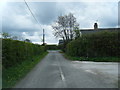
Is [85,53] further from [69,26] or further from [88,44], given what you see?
[69,26]

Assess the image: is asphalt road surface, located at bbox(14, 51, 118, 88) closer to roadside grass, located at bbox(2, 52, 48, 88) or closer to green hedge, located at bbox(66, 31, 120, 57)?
roadside grass, located at bbox(2, 52, 48, 88)

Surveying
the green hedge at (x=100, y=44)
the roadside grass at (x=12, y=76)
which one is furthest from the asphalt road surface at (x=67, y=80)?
the green hedge at (x=100, y=44)

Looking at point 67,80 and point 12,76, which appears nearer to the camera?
point 67,80

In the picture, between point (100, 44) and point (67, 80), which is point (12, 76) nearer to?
point (67, 80)

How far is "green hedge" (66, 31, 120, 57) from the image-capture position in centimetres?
1588

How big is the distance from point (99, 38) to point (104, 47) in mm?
1406

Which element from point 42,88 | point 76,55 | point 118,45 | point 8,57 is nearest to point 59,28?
point 76,55

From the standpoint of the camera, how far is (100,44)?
16.2 m

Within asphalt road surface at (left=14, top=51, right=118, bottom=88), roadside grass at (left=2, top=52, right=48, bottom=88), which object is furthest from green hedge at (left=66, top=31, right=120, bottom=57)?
roadside grass at (left=2, top=52, right=48, bottom=88)

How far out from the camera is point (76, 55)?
17625 mm

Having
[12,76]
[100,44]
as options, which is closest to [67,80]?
[12,76]

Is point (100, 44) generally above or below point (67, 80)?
above

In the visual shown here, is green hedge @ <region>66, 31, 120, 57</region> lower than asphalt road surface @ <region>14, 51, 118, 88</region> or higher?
higher

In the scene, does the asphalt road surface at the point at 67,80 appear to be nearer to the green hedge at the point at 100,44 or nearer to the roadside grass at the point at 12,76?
the roadside grass at the point at 12,76
